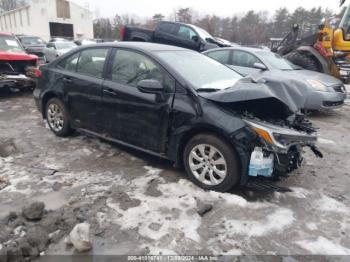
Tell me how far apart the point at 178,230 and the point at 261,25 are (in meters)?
58.5

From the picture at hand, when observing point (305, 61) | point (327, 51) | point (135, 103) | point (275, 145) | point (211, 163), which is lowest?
point (211, 163)

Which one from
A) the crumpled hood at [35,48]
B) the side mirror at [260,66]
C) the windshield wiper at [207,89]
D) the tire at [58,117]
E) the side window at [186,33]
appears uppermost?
the side window at [186,33]

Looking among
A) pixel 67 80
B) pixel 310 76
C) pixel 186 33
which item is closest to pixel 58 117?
Result: pixel 67 80

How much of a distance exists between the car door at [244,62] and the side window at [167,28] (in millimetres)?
5264

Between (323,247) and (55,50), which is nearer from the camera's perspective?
(323,247)

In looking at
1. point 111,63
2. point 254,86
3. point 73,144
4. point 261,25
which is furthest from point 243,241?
point 261,25

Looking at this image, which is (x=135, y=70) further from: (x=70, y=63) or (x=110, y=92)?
(x=70, y=63)

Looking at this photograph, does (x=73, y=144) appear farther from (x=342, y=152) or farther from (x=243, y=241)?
(x=342, y=152)

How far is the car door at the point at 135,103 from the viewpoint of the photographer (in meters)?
3.77

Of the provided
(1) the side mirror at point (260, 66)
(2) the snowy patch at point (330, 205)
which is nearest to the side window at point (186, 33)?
(1) the side mirror at point (260, 66)

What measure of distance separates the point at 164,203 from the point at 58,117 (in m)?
2.87

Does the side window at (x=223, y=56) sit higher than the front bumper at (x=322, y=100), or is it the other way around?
the side window at (x=223, y=56)

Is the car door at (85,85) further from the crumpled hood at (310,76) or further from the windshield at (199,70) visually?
the crumpled hood at (310,76)

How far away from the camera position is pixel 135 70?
4113 millimetres
